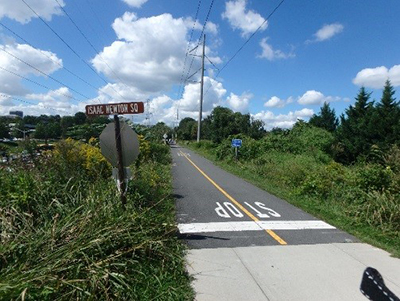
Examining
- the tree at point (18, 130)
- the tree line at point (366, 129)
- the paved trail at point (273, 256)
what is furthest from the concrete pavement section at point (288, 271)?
the tree at point (18, 130)

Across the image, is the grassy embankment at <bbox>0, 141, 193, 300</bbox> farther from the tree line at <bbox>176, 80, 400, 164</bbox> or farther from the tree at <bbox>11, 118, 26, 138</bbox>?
the tree at <bbox>11, 118, 26, 138</bbox>

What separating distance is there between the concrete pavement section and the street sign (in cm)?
225

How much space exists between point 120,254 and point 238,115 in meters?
52.4

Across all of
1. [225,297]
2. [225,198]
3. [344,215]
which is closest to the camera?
[225,297]

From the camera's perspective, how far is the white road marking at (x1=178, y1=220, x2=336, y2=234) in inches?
271

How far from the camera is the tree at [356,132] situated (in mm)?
26531

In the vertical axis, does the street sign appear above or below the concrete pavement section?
above

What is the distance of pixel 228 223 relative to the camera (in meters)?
7.46

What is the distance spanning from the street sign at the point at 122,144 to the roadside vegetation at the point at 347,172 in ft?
16.9

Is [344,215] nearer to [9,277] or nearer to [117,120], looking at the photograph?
[117,120]

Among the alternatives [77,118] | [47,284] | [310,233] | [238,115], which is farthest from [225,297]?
[238,115]

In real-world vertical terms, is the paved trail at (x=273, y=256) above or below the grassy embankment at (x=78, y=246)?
below

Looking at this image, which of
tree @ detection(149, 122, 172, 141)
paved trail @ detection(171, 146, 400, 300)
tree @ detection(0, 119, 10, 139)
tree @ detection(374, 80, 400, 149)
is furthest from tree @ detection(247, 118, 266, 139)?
paved trail @ detection(171, 146, 400, 300)

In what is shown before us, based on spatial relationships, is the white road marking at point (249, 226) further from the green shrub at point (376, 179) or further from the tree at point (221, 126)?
the tree at point (221, 126)
